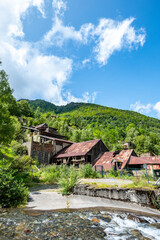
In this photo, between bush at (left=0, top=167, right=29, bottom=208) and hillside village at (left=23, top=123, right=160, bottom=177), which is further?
hillside village at (left=23, top=123, right=160, bottom=177)

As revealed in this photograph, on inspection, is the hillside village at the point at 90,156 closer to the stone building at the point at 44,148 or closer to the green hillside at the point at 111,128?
the stone building at the point at 44,148

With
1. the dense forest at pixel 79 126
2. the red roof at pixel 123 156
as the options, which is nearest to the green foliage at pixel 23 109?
the dense forest at pixel 79 126

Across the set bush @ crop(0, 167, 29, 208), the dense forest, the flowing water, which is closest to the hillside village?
the dense forest

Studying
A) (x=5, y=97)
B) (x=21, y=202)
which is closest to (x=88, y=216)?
(x=21, y=202)

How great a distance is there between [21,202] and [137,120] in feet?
396

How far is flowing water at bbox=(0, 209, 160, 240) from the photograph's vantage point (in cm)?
438

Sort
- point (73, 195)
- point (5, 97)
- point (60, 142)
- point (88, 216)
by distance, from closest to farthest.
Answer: point (88, 216) → point (73, 195) → point (5, 97) → point (60, 142)

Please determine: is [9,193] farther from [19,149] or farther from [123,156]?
[19,149]

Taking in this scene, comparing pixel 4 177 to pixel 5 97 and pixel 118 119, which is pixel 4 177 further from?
pixel 118 119

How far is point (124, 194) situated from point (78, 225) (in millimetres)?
4195

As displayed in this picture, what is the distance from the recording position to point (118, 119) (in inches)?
4592

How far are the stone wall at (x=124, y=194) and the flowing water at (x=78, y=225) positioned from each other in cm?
139

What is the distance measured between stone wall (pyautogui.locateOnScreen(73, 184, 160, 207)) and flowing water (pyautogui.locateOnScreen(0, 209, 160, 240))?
54.9 inches

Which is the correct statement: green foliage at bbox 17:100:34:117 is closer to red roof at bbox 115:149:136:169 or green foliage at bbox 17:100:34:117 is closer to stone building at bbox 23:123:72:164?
stone building at bbox 23:123:72:164
